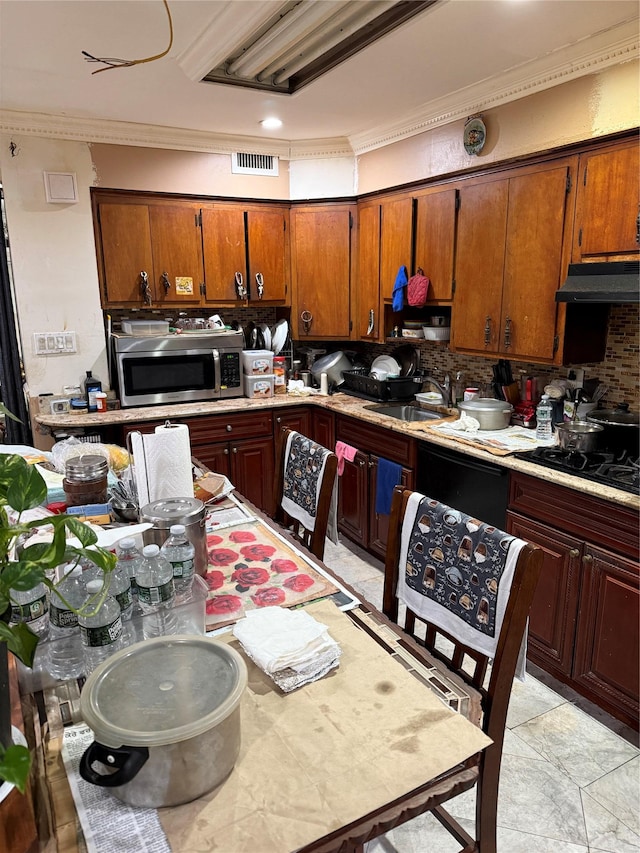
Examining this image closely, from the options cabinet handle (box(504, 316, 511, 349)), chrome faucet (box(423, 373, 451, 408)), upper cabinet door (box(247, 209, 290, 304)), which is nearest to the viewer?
cabinet handle (box(504, 316, 511, 349))

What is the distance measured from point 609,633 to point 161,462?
1.75 m

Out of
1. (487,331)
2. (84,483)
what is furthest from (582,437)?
(84,483)

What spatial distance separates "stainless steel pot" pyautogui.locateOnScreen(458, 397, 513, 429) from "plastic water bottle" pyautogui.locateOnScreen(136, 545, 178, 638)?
2.15m

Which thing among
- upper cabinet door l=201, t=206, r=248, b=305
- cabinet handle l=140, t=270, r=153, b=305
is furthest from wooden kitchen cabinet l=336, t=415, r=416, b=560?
cabinet handle l=140, t=270, r=153, b=305

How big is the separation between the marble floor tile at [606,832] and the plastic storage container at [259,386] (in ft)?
9.34

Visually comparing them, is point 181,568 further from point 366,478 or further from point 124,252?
point 124,252

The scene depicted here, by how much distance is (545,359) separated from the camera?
279cm

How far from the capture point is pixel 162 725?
2.74 ft

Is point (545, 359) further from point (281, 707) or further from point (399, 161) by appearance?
point (281, 707)

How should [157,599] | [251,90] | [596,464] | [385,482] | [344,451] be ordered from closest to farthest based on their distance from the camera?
1. [157,599]
2. [596,464]
3. [251,90]
4. [385,482]
5. [344,451]

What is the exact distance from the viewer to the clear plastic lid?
82 centimetres

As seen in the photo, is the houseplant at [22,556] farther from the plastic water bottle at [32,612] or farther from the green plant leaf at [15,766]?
the plastic water bottle at [32,612]

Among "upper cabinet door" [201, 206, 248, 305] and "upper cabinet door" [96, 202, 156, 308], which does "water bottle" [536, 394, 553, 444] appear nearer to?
"upper cabinet door" [201, 206, 248, 305]

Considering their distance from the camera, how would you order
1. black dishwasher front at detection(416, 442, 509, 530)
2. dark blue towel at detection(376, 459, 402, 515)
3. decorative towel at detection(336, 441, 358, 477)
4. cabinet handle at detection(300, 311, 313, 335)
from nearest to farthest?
1. black dishwasher front at detection(416, 442, 509, 530)
2. dark blue towel at detection(376, 459, 402, 515)
3. decorative towel at detection(336, 441, 358, 477)
4. cabinet handle at detection(300, 311, 313, 335)
